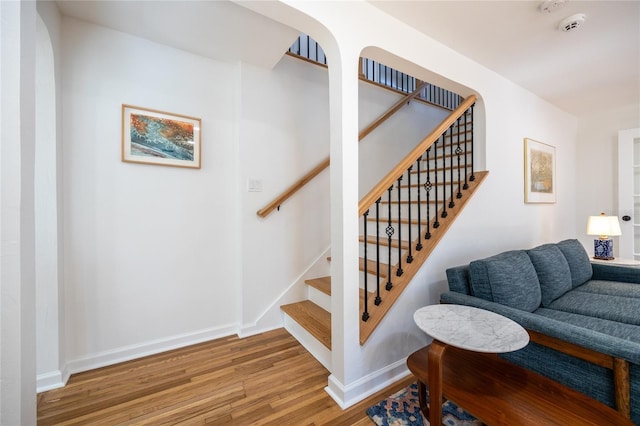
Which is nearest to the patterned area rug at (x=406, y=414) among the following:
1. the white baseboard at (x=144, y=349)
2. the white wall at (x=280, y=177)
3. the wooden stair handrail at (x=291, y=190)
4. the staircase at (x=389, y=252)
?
the staircase at (x=389, y=252)

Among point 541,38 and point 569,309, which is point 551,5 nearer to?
point 541,38

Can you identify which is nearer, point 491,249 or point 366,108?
point 491,249

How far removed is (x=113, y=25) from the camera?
5.90ft

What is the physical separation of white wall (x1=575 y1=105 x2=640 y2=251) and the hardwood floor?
3992 mm

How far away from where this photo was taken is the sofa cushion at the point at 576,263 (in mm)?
2265

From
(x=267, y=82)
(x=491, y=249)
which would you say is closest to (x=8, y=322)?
(x=267, y=82)

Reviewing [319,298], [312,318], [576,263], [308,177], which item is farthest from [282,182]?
[576,263]

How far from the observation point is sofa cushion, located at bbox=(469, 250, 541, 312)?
1581 millimetres

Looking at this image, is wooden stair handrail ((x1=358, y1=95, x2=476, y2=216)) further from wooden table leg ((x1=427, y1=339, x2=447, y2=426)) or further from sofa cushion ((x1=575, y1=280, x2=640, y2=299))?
sofa cushion ((x1=575, y1=280, x2=640, y2=299))

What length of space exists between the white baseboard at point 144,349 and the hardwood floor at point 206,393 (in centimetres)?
5

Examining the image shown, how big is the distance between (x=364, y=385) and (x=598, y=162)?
4528 millimetres

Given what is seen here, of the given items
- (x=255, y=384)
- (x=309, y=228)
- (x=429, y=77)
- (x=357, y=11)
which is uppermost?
(x=357, y=11)

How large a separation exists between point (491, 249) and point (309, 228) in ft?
5.69

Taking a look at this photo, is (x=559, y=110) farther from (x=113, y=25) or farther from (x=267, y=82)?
(x=113, y=25)
